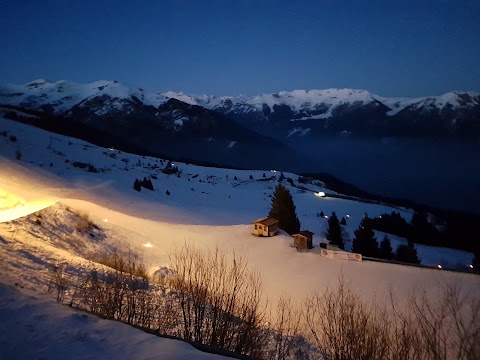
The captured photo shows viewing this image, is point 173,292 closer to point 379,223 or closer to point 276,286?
point 276,286

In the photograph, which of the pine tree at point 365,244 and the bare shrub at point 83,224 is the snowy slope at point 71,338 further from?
the pine tree at point 365,244

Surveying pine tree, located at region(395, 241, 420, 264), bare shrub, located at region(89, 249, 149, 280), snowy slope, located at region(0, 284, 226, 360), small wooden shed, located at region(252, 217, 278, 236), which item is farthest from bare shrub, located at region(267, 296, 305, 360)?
pine tree, located at region(395, 241, 420, 264)

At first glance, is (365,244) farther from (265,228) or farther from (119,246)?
(119,246)

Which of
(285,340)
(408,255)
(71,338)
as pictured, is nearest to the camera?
(71,338)

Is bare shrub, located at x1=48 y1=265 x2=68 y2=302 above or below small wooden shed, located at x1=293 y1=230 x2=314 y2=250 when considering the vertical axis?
above

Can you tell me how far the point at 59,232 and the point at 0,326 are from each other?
602 inches

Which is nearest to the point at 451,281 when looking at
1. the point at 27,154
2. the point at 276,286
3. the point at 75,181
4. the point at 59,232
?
the point at 276,286

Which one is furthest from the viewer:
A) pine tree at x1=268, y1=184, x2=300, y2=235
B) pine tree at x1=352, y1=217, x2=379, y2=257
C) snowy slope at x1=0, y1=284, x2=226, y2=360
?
pine tree at x1=352, y1=217, x2=379, y2=257

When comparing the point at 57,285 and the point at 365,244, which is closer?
the point at 57,285

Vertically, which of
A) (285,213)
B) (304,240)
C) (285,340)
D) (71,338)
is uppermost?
(71,338)

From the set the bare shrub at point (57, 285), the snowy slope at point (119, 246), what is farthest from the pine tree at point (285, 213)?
the bare shrub at point (57, 285)

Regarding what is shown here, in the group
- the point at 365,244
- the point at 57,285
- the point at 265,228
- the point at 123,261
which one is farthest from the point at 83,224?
the point at 365,244

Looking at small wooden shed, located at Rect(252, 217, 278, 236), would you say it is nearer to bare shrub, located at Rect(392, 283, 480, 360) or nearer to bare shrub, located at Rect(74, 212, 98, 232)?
bare shrub, located at Rect(74, 212, 98, 232)

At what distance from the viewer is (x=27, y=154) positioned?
57.1 m
